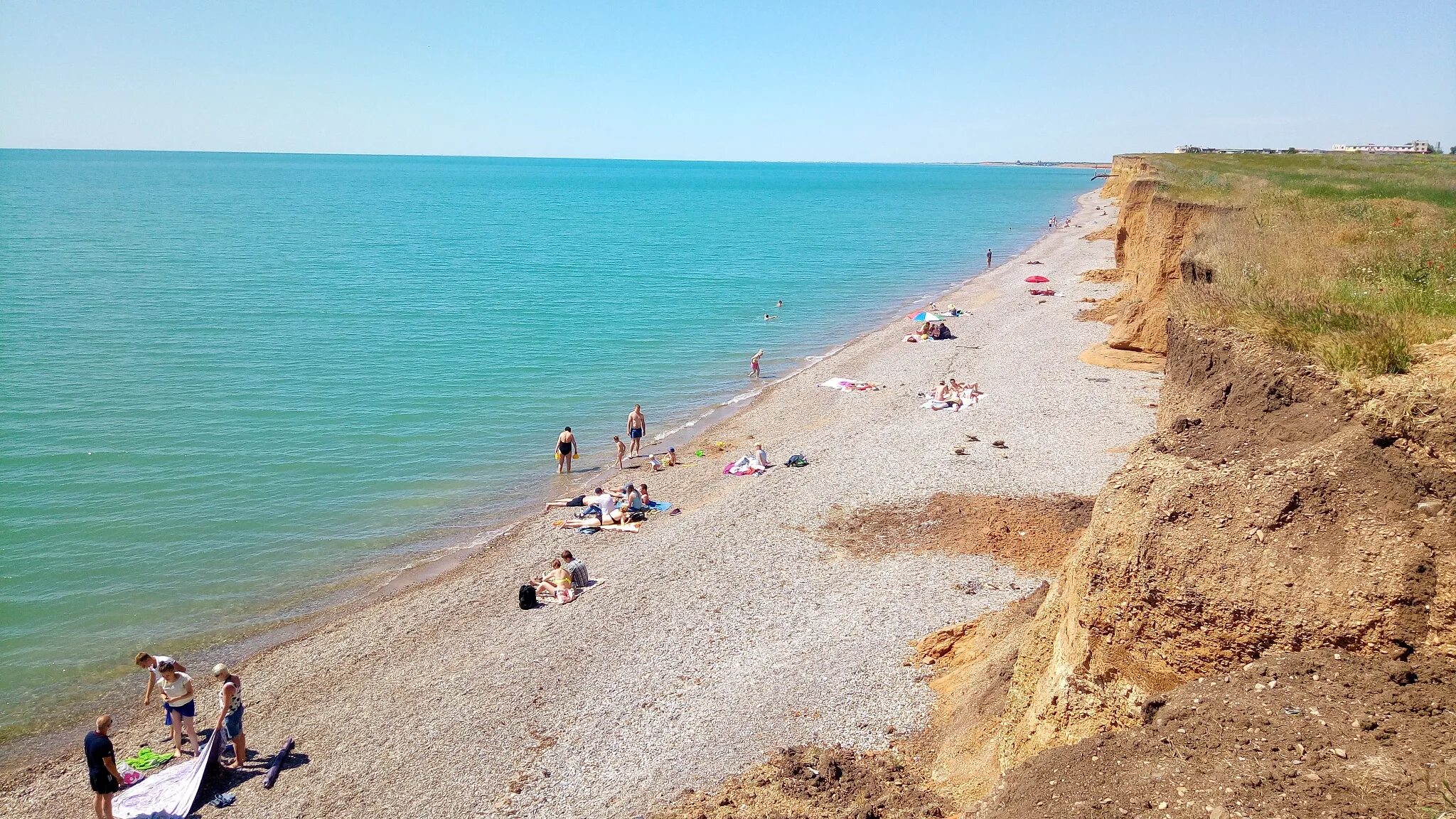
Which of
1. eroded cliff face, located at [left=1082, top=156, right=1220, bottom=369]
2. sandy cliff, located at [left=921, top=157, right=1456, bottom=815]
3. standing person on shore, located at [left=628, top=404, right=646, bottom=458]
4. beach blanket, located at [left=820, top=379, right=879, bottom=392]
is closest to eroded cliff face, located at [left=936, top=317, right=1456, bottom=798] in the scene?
sandy cliff, located at [left=921, top=157, right=1456, bottom=815]

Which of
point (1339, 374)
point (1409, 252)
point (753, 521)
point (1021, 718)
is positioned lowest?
point (753, 521)

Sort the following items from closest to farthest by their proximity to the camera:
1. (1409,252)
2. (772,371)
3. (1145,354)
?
(1409,252), (1145,354), (772,371)

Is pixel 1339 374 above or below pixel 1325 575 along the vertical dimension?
above

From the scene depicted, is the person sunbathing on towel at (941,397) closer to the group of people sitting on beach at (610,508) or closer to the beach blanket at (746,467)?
the beach blanket at (746,467)

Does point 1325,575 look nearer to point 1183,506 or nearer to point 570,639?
point 1183,506

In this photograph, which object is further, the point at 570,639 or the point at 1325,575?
the point at 570,639

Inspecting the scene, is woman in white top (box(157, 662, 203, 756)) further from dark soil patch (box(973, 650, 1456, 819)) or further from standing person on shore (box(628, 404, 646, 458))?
standing person on shore (box(628, 404, 646, 458))

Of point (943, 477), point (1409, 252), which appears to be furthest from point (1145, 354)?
point (1409, 252)
